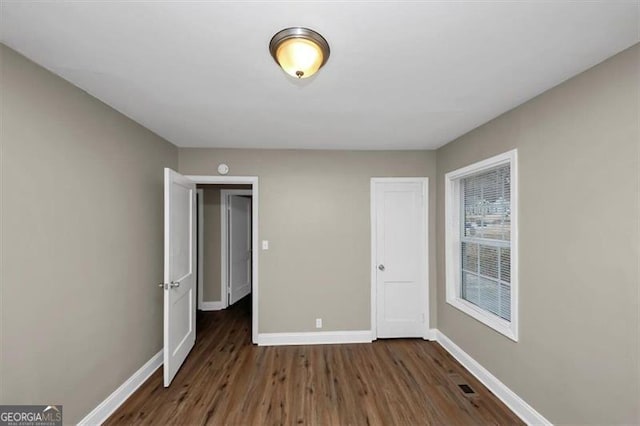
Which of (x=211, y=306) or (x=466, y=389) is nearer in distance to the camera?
(x=466, y=389)

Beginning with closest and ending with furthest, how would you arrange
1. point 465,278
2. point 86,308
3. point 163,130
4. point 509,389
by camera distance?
point 86,308 → point 509,389 → point 163,130 → point 465,278

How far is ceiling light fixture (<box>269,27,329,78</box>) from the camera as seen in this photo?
120cm

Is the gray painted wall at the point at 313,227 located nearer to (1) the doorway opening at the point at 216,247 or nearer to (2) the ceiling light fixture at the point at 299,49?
(1) the doorway opening at the point at 216,247

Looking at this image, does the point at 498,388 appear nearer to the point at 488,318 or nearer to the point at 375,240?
the point at 488,318

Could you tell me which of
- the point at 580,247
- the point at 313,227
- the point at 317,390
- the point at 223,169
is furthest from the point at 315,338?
the point at 580,247

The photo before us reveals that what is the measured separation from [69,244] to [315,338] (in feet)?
8.40

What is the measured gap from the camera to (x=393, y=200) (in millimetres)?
3332

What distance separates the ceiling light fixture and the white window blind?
189 cm

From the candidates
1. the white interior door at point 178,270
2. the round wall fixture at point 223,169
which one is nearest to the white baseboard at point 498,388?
the white interior door at point 178,270

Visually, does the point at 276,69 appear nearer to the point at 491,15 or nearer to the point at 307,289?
the point at 491,15

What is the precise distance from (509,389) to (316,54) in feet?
9.24

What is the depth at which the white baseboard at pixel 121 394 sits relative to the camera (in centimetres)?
187

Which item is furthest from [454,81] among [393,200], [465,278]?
[465,278]

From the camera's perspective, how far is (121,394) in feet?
7.01
